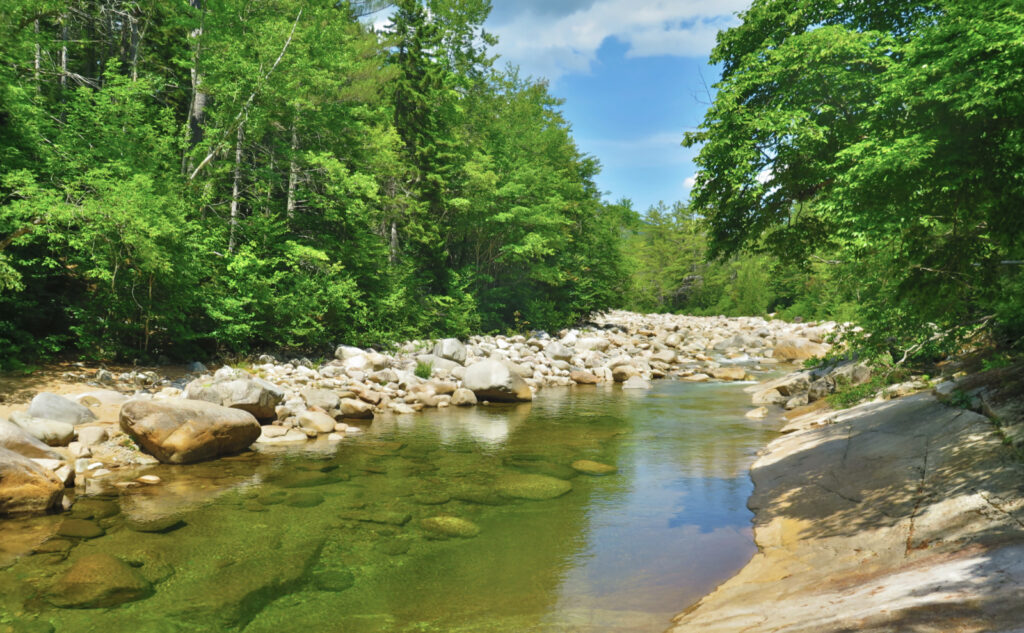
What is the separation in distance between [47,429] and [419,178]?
20.0 m

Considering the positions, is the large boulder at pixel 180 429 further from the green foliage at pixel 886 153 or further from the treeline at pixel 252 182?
the green foliage at pixel 886 153

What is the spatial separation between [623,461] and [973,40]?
8.05 meters

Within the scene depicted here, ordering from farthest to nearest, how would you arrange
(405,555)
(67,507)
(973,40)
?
1. (67,507)
2. (405,555)
3. (973,40)

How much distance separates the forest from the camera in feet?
16.0

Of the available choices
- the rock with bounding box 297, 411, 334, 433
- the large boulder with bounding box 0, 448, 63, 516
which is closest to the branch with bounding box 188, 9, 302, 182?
the rock with bounding box 297, 411, 334, 433

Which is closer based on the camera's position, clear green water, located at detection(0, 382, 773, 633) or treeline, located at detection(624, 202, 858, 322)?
clear green water, located at detection(0, 382, 773, 633)

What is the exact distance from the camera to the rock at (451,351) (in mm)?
20531

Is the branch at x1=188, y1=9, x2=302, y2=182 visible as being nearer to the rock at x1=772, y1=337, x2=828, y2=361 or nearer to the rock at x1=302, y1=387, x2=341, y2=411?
the rock at x1=302, y1=387, x2=341, y2=411

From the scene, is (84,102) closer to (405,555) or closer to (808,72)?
(405,555)

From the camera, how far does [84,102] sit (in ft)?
43.3

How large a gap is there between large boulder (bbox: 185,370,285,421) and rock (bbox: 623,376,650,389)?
12864 mm

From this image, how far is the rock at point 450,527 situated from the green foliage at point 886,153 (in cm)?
520

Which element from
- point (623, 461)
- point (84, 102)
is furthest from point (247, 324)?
point (623, 461)

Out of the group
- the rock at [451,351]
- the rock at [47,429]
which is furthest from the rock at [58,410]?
the rock at [451,351]
